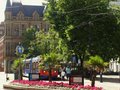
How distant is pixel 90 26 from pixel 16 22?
Answer: 288ft

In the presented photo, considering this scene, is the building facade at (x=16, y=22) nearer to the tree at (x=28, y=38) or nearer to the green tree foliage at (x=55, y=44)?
the tree at (x=28, y=38)

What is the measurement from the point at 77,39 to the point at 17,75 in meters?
11.0

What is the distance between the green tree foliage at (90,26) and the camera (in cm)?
5928

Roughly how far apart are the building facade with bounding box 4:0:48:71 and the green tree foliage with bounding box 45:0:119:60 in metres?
78.9

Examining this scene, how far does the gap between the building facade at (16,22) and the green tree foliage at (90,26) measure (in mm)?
78907

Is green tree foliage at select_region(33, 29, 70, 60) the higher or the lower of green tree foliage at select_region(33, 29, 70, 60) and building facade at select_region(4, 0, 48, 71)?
the lower

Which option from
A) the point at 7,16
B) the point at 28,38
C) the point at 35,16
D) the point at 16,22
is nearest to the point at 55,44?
the point at 28,38

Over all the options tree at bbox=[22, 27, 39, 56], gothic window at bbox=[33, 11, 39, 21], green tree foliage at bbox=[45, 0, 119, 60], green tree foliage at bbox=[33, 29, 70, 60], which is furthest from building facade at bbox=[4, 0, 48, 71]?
green tree foliage at bbox=[45, 0, 119, 60]

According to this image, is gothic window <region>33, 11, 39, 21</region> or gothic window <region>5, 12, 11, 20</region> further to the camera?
gothic window <region>33, 11, 39, 21</region>

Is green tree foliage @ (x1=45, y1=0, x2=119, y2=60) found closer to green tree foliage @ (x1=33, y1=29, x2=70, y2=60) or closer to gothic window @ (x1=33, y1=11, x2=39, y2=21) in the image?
green tree foliage @ (x1=33, y1=29, x2=70, y2=60)

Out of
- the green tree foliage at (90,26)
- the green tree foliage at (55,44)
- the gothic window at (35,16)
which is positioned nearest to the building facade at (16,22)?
the gothic window at (35,16)

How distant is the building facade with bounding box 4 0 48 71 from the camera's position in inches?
5615

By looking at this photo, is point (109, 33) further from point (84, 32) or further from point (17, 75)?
point (17, 75)

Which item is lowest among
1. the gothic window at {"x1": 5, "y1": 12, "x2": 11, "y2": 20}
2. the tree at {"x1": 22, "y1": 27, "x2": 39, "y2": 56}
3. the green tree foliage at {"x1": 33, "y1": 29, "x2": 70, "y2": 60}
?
the green tree foliage at {"x1": 33, "y1": 29, "x2": 70, "y2": 60}
